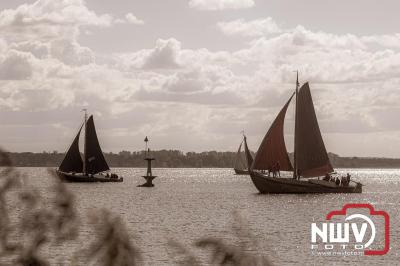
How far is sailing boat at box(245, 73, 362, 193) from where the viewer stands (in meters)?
77.2

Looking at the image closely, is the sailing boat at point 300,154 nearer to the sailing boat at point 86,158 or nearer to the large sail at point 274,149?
the large sail at point 274,149

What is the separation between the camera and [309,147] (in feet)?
257

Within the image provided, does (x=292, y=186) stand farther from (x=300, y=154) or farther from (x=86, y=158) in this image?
(x=86, y=158)

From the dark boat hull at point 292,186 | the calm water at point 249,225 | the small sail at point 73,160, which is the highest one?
the small sail at point 73,160

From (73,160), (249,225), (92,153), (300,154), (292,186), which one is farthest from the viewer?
(73,160)

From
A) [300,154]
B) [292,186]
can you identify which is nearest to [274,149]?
[300,154]

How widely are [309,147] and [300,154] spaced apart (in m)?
1.09

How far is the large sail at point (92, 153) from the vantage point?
112312mm

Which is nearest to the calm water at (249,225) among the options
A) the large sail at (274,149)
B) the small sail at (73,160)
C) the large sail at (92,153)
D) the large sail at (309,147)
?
the large sail at (309,147)

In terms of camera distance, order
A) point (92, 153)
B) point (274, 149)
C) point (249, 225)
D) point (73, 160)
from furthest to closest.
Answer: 1. point (73, 160)
2. point (92, 153)
3. point (274, 149)
4. point (249, 225)

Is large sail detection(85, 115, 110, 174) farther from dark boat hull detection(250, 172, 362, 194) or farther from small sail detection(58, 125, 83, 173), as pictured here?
dark boat hull detection(250, 172, 362, 194)

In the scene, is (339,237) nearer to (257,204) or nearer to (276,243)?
(276,243)

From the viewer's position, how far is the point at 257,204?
78.0m

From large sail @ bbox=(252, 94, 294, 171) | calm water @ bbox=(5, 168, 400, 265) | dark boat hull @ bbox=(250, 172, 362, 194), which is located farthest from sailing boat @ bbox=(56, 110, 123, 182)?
large sail @ bbox=(252, 94, 294, 171)
